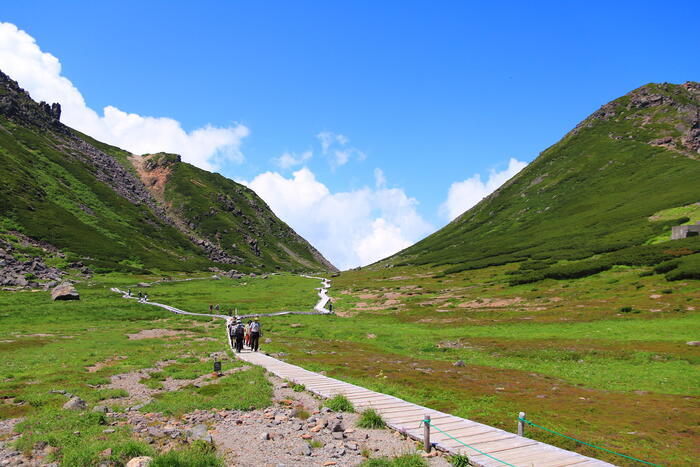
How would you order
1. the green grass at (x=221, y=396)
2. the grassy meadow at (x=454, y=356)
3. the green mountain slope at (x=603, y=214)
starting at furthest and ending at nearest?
the green mountain slope at (x=603, y=214) < the green grass at (x=221, y=396) < the grassy meadow at (x=454, y=356)

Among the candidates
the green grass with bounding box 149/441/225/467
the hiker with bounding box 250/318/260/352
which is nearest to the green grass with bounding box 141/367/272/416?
the green grass with bounding box 149/441/225/467

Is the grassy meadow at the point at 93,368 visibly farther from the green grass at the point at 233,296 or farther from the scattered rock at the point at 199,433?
the green grass at the point at 233,296

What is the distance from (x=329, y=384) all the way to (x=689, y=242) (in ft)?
274

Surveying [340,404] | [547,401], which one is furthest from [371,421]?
[547,401]

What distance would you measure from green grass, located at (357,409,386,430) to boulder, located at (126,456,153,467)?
755 cm

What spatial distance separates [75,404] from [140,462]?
9.39 meters

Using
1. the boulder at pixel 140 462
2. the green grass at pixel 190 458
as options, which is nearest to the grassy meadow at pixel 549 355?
the green grass at pixel 190 458

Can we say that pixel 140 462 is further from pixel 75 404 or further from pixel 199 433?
pixel 75 404

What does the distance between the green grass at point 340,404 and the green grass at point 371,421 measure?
1.68m

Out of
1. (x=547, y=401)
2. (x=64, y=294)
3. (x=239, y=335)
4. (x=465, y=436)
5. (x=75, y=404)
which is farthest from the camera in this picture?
(x=64, y=294)

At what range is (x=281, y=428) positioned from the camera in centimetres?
1605

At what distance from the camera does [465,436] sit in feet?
46.1

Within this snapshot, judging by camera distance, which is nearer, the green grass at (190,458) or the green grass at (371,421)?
the green grass at (190,458)

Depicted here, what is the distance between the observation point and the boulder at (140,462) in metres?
12.0
